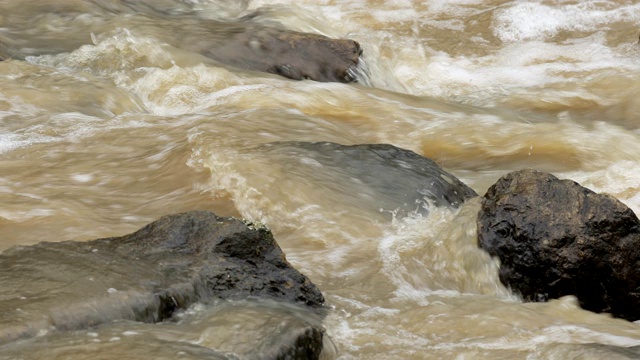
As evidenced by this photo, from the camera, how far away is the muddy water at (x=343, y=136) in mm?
4367

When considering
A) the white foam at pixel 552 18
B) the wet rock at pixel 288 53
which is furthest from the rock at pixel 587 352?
the white foam at pixel 552 18

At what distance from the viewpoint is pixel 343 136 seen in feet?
24.0

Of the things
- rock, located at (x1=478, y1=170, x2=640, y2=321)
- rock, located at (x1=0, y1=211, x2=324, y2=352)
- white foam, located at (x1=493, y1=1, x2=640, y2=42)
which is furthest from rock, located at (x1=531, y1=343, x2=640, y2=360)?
white foam, located at (x1=493, y1=1, x2=640, y2=42)

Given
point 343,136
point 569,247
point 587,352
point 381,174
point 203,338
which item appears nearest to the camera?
point 203,338

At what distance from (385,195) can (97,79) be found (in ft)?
11.6

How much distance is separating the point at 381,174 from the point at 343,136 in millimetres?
1510

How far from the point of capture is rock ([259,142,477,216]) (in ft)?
Result: 18.5

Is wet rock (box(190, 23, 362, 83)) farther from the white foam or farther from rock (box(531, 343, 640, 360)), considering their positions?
rock (box(531, 343, 640, 360))

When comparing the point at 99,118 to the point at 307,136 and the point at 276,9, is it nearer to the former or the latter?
the point at 307,136

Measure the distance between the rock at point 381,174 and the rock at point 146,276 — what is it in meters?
1.39

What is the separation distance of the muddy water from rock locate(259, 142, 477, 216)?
50mm

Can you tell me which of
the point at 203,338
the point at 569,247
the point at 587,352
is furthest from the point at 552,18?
the point at 203,338

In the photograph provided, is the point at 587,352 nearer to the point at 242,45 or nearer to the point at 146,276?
the point at 146,276

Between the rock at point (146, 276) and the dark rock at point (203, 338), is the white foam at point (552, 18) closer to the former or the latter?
the rock at point (146, 276)
